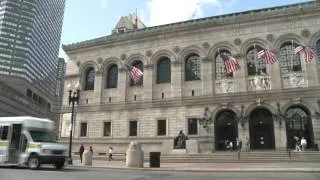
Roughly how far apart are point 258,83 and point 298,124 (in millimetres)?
5348

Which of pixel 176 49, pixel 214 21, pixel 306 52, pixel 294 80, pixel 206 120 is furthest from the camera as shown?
pixel 176 49

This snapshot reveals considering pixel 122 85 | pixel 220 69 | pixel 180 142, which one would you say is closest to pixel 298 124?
pixel 220 69

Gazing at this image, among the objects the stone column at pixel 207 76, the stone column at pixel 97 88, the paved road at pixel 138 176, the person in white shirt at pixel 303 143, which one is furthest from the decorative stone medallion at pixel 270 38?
the paved road at pixel 138 176

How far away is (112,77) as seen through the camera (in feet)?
136

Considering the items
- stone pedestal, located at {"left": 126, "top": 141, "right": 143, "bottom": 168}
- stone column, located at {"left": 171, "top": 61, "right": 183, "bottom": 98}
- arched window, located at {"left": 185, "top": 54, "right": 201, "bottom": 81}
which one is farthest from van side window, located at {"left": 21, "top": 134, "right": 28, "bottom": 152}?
arched window, located at {"left": 185, "top": 54, "right": 201, "bottom": 81}

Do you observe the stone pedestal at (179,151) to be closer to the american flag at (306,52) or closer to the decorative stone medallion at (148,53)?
the decorative stone medallion at (148,53)

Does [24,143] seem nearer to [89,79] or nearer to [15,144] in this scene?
[15,144]

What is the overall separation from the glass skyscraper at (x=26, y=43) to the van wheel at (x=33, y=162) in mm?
105288

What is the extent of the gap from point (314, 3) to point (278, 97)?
10.5 meters

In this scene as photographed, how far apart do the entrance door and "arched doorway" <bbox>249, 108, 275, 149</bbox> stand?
2131 cm

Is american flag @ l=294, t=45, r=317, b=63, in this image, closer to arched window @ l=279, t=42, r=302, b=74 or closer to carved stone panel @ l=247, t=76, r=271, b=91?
arched window @ l=279, t=42, r=302, b=74

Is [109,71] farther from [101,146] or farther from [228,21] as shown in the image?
[228,21]

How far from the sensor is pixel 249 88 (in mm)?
33688

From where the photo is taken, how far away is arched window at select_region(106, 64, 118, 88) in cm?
4106
